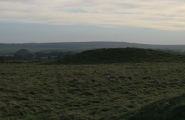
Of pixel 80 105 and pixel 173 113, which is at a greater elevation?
pixel 173 113

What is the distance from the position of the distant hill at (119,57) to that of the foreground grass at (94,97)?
13.1m

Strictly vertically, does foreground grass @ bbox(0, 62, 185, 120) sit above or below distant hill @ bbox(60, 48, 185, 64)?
below

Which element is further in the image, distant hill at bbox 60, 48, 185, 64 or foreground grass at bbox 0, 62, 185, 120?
distant hill at bbox 60, 48, 185, 64

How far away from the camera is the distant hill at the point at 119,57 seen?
34594 millimetres

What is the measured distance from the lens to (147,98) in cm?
1421

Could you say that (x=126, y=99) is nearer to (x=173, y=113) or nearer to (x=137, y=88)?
(x=137, y=88)

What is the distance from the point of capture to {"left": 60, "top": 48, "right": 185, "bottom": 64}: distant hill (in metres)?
34.6

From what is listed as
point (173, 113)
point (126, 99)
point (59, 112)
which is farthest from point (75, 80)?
point (173, 113)

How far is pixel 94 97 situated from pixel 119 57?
21383 mm

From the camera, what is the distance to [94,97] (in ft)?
48.1

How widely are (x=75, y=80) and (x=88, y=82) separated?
0.94 metres

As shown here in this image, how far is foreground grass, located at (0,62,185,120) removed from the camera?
10570 mm

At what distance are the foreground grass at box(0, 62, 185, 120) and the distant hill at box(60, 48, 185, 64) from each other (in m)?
13.1

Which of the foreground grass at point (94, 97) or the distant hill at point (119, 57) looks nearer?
the foreground grass at point (94, 97)
